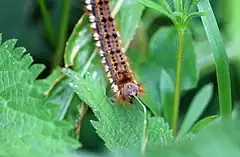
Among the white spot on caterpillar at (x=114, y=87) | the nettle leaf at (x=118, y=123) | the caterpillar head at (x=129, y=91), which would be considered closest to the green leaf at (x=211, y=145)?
the nettle leaf at (x=118, y=123)

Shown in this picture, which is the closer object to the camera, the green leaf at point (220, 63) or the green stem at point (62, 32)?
the green leaf at point (220, 63)

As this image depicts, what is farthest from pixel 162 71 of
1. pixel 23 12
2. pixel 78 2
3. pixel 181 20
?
pixel 23 12

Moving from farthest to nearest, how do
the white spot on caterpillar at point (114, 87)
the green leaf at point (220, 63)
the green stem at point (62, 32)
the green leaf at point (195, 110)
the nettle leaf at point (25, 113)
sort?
the green stem at point (62, 32), the green leaf at point (195, 110), the white spot on caterpillar at point (114, 87), the green leaf at point (220, 63), the nettle leaf at point (25, 113)

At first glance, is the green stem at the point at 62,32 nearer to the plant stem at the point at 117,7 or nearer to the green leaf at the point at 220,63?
the plant stem at the point at 117,7

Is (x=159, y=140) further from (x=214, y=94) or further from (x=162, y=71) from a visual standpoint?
(x=214, y=94)

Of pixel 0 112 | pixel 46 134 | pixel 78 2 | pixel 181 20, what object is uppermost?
pixel 78 2

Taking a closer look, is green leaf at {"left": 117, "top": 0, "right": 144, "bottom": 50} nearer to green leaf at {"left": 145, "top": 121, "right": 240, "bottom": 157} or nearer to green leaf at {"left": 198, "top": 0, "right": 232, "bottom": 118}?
green leaf at {"left": 198, "top": 0, "right": 232, "bottom": 118}

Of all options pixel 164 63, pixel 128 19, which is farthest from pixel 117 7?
pixel 164 63
